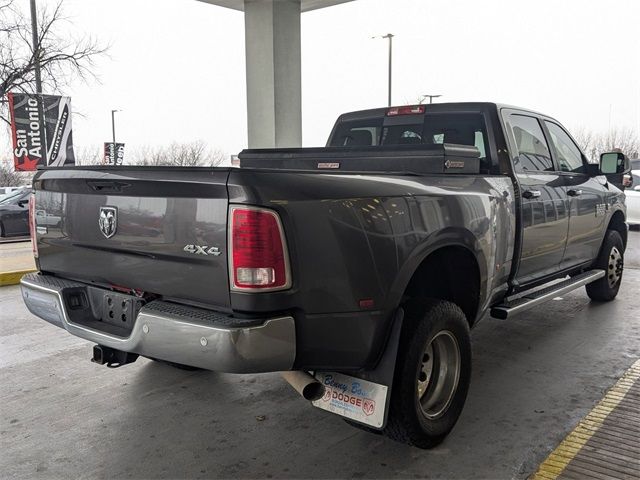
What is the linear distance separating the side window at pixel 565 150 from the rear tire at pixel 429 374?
2679mm

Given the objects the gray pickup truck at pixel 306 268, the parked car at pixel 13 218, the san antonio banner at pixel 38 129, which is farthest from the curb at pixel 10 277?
the parked car at pixel 13 218

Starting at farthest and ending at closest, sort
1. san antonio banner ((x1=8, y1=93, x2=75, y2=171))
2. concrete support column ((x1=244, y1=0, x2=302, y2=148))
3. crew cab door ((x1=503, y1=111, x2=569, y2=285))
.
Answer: concrete support column ((x1=244, y1=0, x2=302, y2=148)) → san antonio banner ((x1=8, y1=93, x2=75, y2=171)) → crew cab door ((x1=503, y1=111, x2=569, y2=285))

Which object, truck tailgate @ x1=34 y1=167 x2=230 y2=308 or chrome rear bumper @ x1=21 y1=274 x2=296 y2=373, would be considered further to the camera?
truck tailgate @ x1=34 y1=167 x2=230 y2=308

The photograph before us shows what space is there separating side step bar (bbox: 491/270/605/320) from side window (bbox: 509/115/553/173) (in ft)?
3.26

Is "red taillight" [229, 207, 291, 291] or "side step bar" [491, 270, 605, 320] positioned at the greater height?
"red taillight" [229, 207, 291, 291]

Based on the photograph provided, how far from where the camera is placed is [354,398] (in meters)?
2.91

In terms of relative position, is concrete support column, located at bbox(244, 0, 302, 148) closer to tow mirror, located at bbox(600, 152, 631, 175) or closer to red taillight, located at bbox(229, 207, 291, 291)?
tow mirror, located at bbox(600, 152, 631, 175)

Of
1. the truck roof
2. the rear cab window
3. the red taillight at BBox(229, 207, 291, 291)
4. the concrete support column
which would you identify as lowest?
the red taillight at BBox(229, 207, 291, 291)

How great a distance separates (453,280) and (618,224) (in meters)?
3.68

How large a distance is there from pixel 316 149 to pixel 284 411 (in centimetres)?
189

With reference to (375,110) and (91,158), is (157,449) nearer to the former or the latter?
(375,110)

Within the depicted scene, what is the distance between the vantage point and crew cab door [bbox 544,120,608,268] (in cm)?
510

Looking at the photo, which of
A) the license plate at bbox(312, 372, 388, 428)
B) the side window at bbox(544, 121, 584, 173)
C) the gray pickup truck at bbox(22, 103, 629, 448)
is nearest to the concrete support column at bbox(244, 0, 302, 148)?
the side window at bbox(544, 121, 584, 173)

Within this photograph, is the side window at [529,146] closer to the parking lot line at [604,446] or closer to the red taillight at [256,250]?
the parking lot line at [604,446]
